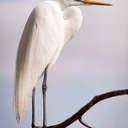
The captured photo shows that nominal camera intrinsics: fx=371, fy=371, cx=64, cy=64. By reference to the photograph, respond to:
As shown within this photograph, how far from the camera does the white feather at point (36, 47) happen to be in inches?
47.2

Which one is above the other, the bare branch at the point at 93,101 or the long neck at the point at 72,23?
the long neck at the point at 72,23

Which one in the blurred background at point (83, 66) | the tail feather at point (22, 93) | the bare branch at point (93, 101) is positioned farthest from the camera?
the blurred background at point (83, 66)

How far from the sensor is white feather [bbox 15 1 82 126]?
47.2 inches

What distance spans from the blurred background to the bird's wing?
0.41 meters

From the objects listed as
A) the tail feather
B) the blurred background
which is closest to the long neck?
the tail feather

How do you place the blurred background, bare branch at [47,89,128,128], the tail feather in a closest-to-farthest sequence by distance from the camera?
bare branch at [47,89,128,128] → the tail feather → the blurred background

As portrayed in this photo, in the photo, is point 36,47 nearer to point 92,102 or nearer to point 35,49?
point 35,49

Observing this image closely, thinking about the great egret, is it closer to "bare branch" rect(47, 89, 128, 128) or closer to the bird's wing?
the bird's wing

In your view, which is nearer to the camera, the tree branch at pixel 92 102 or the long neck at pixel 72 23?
the tree branch at pixel 92 102

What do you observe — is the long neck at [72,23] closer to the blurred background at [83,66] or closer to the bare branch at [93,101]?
the bare branch at [93,101]

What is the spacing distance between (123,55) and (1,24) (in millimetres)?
581

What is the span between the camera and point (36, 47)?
3.95 ft

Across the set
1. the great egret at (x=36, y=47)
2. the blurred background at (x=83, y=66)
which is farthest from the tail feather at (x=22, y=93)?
the blurred background at (x=83, y=66)

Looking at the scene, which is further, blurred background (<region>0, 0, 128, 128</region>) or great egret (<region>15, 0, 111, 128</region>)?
blurred background (<region>0, 0, 128, 128</region>)
